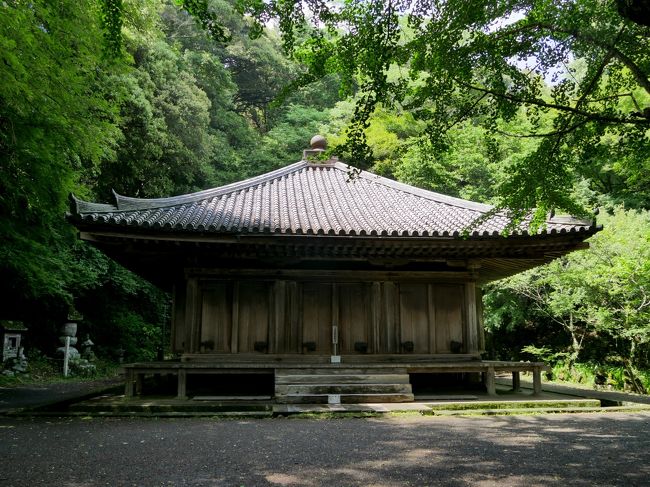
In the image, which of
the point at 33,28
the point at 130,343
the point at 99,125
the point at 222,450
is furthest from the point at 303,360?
the point at 130,343

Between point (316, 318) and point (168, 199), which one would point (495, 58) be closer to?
point (316, 318)

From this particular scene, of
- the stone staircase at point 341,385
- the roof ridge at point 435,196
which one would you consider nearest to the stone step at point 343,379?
the stone staircase at point 341,385

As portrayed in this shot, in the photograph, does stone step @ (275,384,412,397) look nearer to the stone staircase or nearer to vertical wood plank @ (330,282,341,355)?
the stone staircase

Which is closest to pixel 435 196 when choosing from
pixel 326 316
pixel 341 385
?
pixel 326 316

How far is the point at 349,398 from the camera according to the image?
29.3 ft

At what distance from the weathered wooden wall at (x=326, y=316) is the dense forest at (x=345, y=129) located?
9.83 feet

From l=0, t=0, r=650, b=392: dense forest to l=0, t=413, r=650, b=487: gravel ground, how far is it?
2788 millimetres

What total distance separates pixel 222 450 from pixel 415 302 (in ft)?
20.5

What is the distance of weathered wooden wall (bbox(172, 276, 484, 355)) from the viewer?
33.6 feet

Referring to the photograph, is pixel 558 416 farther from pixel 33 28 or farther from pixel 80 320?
pixel 80 320

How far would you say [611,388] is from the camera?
1523cm

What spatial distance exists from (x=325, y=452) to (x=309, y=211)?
642 cm

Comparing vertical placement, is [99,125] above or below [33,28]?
below

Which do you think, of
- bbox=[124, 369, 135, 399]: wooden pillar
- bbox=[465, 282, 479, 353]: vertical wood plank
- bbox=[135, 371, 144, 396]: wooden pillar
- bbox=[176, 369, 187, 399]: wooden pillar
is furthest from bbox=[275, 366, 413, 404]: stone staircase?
bbox=[135, 371, 144, 396]: wooden pillar
